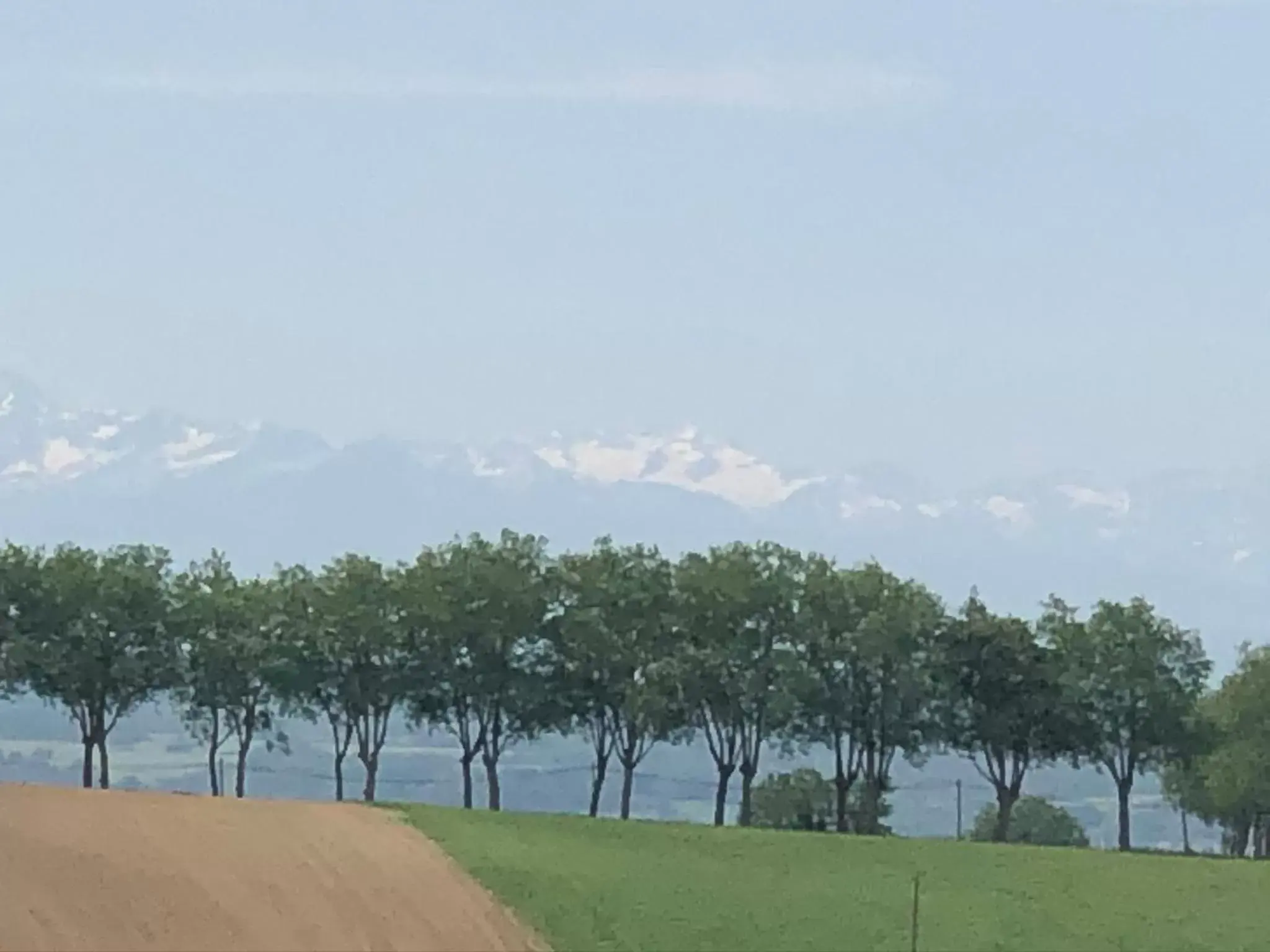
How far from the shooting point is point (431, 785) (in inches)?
3474

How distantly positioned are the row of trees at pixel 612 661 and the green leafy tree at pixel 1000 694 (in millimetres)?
72

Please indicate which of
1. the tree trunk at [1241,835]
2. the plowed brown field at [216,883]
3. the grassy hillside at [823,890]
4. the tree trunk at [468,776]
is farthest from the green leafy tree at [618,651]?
the plowed brown field at [216,883]

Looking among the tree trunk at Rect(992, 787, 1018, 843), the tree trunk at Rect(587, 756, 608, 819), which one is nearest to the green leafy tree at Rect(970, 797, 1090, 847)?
the tree trunk at Rect(992, 787, 1018, 843)

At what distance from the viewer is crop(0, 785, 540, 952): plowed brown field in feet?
90.7

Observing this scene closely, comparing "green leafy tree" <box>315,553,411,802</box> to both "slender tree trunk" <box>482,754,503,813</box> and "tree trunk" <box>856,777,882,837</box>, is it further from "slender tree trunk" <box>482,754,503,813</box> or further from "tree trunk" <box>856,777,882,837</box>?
"tree trunk" <box>856,777,882,837</box>

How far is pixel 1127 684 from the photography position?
6650 cm

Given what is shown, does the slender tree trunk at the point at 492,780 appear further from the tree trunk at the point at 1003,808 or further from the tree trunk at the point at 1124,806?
the tree trunk at the point at 1124,806

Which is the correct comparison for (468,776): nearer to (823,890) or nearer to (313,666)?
(313,666)

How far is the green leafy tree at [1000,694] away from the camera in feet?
219

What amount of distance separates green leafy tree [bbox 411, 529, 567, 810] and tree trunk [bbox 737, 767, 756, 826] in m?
6.06

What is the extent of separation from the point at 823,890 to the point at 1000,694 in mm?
31574

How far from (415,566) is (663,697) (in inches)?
366

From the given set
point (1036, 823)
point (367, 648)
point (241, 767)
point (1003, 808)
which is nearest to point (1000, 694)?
point (1003, 808)

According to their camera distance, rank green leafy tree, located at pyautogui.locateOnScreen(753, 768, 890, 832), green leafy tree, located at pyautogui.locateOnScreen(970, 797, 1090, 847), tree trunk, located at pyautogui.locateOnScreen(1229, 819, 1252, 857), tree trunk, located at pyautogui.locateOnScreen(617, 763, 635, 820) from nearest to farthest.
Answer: tree trunk, located at pyautogui.locateOnScreen(617, 763, 635, 820) < green leafy tree, located at pyautogui.locateOnScreen(753, 768, 890, 832) < tree trunk, located at pyautogui.locateOnScreen(1229, 819, 1252, 857) < green leafy tree, located at pyautogui.locateOnScreen(970, 797, 1090, 847)
